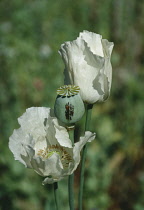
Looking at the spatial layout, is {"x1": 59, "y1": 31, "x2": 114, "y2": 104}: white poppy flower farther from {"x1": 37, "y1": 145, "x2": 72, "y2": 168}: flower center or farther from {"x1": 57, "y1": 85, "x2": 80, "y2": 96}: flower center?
{"x1": 37, "y1": 145, "x2": 72, "y2": 168}: flower center

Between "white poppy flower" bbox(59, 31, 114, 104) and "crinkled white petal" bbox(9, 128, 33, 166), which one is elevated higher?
"white poppy flower" bbox(59, 31, 114, 104)

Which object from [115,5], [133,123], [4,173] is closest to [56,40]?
[115,5]

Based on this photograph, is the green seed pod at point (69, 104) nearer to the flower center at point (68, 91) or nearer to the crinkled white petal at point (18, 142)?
the flower center at point (68, 91)

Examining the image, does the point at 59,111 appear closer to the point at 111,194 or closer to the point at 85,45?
the point at 85,45

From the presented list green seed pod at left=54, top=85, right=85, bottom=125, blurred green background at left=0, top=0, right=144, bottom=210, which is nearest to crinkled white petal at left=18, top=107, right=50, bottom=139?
green seed pod at left=54, top=85, right=85, bottom=125

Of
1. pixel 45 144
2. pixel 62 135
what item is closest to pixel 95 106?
pixel 45 144

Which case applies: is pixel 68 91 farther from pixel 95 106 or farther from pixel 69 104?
pixel 95 106
